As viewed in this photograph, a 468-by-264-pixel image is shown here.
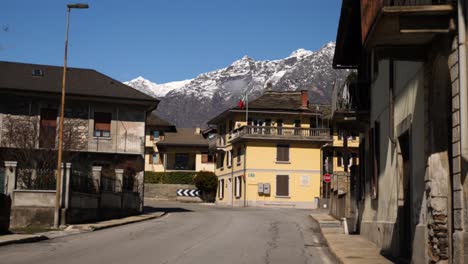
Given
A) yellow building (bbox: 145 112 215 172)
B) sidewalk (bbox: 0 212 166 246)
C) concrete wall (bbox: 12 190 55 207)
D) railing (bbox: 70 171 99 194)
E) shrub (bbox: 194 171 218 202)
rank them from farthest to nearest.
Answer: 1. yellow building (bbox: 145 112 215 172)
2. shrub (bbox: 194 171 218 202)
3. railing (bbox: 70 171 99 194)
4. concrete wall (bbox: 12 190 55 207)
5. sidewalk (bbox: 0 212 166 246)

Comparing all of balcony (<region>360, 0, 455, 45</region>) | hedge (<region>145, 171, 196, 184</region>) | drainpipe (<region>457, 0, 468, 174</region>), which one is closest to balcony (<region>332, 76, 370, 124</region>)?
balcony (<region>360, 0, 455, 45</region>)

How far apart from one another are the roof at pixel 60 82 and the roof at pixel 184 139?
3505cm

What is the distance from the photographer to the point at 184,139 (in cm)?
8344

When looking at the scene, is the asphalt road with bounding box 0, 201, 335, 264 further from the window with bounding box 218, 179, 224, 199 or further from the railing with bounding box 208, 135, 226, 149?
the railing with bounding box 208, 135, 226, 149

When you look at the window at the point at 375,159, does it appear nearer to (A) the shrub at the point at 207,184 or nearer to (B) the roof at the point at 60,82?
(B) the roof at the point at 60,82

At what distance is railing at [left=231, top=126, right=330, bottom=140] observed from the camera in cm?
6381

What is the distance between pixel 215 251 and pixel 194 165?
6358cm

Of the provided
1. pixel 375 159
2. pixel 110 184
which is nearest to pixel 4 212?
pixel 375 159

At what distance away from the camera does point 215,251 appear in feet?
57.7

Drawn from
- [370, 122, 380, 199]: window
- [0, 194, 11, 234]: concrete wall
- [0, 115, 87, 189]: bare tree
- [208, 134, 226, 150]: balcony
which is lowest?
[0, 194, 11, 234]: concrete wall

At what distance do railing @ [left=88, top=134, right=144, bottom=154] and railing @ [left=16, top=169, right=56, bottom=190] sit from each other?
10123 mm

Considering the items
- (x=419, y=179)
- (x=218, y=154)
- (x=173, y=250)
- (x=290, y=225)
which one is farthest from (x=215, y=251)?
(x=218, y=154)

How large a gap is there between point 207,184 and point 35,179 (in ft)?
141

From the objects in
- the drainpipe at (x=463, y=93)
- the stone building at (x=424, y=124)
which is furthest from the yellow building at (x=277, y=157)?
the drainpipe at (x=463, y=93)
